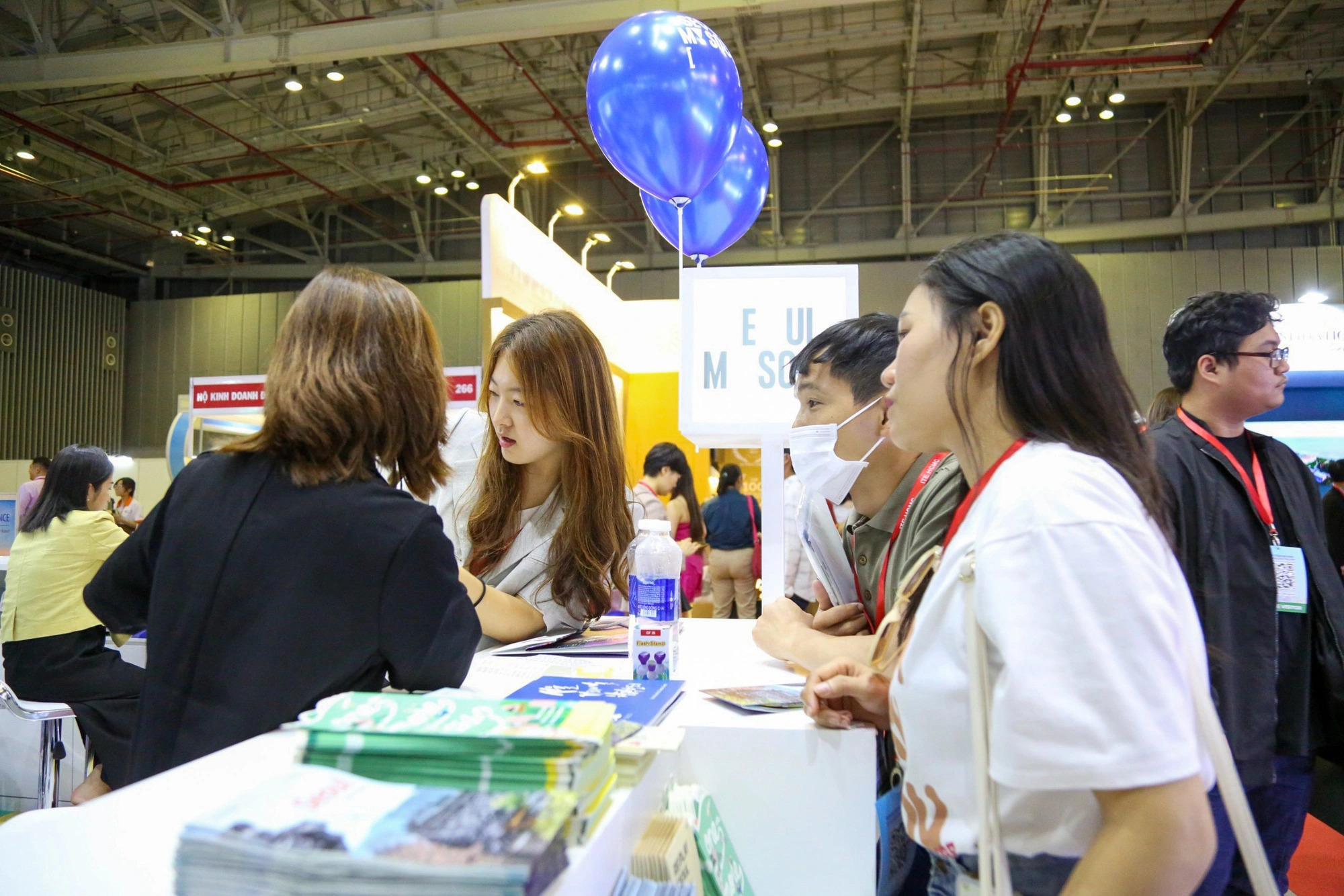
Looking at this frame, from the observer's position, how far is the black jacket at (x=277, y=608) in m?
1.04

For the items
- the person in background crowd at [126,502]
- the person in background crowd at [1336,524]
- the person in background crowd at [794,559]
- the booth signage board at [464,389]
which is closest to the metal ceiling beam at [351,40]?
the booth signage board at [464,389]

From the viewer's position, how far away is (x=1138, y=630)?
2.44ft

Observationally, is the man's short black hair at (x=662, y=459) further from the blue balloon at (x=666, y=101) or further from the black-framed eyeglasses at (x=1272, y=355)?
the black-framed eyeglasses at (x=1272, y=355)

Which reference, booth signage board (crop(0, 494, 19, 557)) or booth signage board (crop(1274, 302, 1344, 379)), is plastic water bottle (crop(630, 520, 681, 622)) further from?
booth signage board (crop(0, 494, 19, 557))

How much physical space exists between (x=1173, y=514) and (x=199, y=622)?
211cm

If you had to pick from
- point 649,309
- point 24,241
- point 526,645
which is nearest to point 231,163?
point 24,241

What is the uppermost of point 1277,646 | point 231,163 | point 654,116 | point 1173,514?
point 231,163

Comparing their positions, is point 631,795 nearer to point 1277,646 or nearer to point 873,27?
point 1277,646

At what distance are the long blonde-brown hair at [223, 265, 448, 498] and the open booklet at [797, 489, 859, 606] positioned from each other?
0.95m

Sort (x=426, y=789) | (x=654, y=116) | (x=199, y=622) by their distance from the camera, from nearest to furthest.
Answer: (x=426, y=789), (x=199, y=622), (x=654, y=116)

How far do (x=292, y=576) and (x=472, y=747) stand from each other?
47 centimetres

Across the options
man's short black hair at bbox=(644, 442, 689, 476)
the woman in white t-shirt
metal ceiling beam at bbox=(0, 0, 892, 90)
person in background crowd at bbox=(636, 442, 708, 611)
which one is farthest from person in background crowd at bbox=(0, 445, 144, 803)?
metal ceiling beam at bbox=(0, 0, 892, 90)

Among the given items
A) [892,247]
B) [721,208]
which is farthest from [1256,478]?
[892,247]

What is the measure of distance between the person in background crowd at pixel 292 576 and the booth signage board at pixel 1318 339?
7748 millimetres
